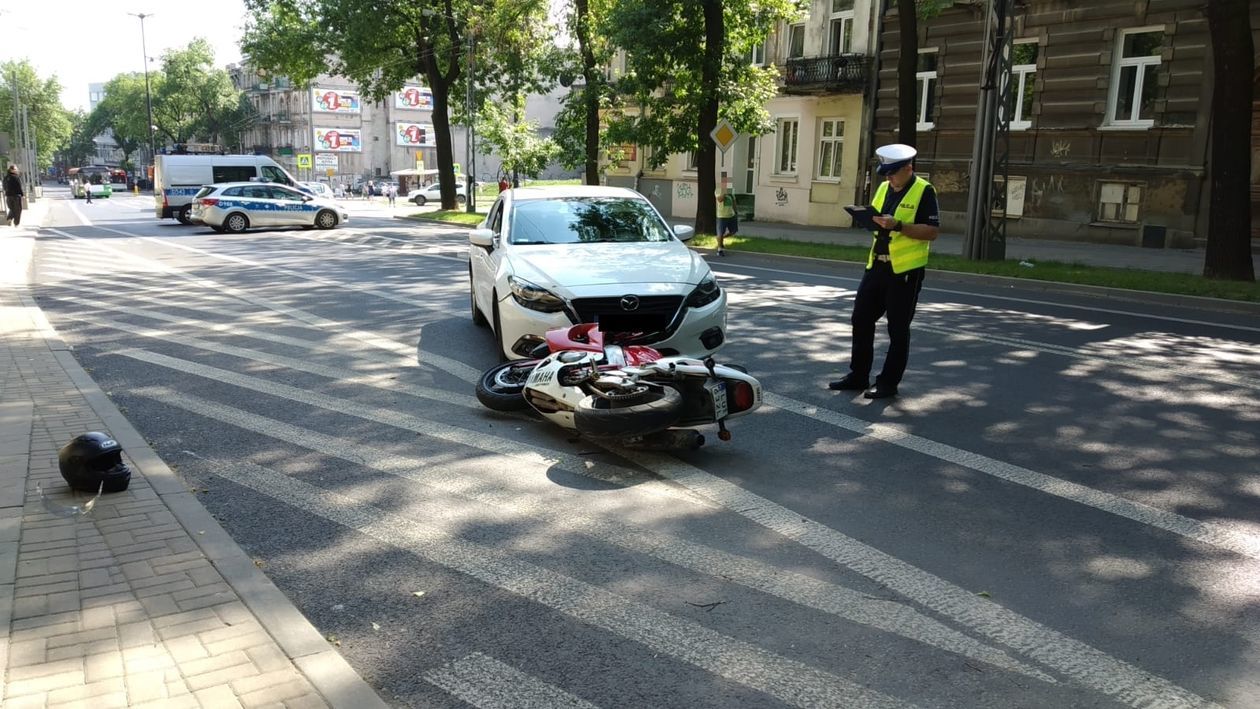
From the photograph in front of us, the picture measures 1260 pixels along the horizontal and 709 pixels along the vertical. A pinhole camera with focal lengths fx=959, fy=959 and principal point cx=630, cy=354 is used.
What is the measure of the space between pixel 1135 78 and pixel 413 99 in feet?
262

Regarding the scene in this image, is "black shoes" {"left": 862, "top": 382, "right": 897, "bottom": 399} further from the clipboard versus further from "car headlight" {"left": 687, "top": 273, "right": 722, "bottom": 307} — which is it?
"car headlight" {"left": 687, "top": 273, "right": 722, "bottom": 307}

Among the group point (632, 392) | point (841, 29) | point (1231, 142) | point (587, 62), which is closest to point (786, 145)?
point (841, 29)

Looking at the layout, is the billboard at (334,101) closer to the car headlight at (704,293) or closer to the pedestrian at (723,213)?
the pedestrian at (723,213)

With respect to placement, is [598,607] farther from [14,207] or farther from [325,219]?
[14,207]

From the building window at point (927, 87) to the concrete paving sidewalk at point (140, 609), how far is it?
27104 millimetres

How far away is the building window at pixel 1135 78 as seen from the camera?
23250 millimetres

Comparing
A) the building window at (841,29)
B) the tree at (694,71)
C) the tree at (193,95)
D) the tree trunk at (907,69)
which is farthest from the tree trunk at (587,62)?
the tree at (193,95)

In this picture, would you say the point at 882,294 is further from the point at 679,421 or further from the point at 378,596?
the point at 378,596

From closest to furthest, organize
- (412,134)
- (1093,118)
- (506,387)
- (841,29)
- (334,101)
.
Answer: (506,387) < (1093,118) < (841,29) < (334,101) < (412,134)

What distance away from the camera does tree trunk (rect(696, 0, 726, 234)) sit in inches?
958

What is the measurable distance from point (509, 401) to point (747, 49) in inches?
880

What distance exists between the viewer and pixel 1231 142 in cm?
1455

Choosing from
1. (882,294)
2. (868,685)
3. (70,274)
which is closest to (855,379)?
(882,294)

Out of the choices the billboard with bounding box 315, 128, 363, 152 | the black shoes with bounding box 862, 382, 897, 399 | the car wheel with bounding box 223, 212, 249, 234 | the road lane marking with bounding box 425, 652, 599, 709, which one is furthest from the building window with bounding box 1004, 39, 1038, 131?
the billboard with bounding box 315, 128, 363, 152
